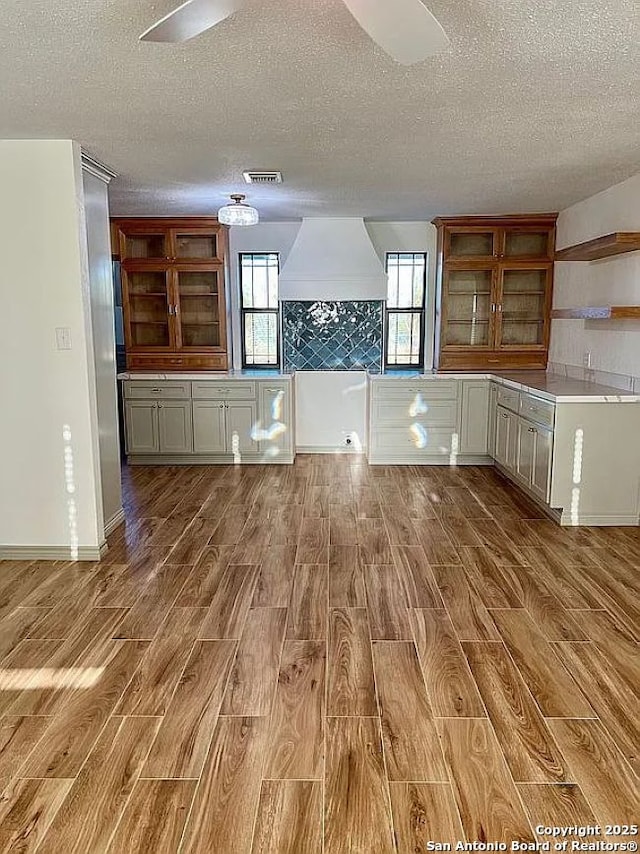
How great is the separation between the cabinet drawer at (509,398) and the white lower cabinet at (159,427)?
9.68 feet

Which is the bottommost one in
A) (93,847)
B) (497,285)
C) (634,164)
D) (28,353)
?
(93,847)

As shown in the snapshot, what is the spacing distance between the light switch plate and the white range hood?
2752mm

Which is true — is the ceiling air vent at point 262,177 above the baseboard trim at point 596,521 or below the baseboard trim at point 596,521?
above

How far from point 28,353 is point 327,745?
105 inches

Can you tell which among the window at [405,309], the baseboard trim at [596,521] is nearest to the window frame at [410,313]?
the window at [405,309]

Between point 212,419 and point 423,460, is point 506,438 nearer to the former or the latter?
point 423,460

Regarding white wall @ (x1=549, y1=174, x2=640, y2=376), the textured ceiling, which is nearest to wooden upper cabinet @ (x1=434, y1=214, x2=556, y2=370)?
white wall @ (x1=549, y1=174, x2=640, y2=376)

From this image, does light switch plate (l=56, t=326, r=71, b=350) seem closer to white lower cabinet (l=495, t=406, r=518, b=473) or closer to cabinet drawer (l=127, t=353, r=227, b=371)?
cabinet drawer (l=127, t=353, r=227, b=371)

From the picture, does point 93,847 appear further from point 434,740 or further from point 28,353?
point 28,353

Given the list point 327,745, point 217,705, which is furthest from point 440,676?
point 217,705

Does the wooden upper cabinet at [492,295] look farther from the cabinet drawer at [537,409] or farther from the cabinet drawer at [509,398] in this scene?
the cabinet drawer at [537,409]

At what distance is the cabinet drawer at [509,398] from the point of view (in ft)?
16.1

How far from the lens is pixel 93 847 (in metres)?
1.60

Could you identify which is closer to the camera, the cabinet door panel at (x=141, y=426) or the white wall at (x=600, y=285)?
the white wall at (x=600, y=285)
